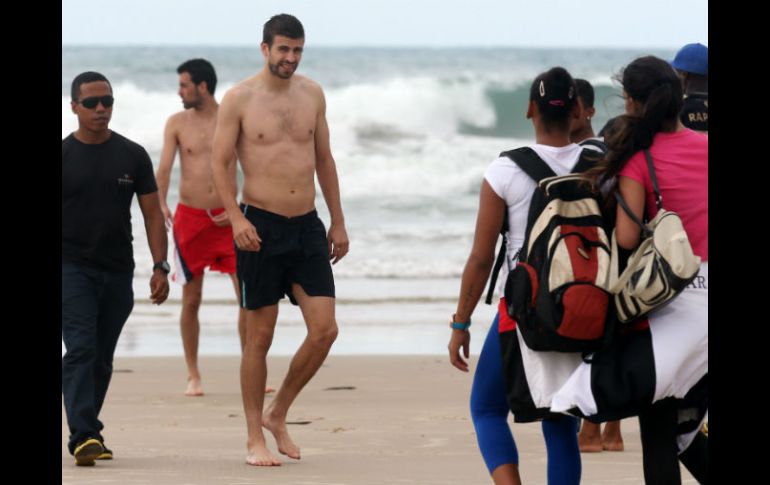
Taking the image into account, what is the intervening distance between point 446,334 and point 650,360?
788 centimetres

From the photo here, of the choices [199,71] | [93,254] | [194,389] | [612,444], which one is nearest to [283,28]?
[93,254]

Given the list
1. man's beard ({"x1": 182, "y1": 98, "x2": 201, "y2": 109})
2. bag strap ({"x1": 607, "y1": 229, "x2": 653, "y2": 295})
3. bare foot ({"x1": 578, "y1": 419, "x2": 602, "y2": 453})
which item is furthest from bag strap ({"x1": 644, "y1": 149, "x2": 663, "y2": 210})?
man's beard ({"x1": 182, "y1": 98, "x2": 201, "y2": 109})

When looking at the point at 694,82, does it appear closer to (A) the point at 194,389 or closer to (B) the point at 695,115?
(B) the point at 695,115

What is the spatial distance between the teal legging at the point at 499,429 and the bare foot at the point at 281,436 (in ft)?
6.32

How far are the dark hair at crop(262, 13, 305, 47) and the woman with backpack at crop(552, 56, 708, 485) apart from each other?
7.95ft

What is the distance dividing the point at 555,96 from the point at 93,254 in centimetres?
266

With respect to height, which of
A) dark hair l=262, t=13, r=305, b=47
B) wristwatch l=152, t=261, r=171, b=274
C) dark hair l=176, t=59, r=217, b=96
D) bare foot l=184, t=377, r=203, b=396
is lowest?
bare foot l=184, t=377, r=203, b=396

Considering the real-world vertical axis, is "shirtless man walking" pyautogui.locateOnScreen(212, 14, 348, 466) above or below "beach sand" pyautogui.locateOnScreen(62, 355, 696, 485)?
above

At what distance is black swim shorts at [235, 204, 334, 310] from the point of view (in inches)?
260

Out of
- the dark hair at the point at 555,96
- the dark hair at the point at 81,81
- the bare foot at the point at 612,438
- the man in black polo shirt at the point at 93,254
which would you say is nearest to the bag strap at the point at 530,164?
the dark hair at the point at 555,96

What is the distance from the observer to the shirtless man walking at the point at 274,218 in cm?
660

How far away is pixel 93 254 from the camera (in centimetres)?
664

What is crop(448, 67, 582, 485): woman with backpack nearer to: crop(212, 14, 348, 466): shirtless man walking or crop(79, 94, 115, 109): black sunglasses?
crop(212, 14, 348, 466): shirtless man walking

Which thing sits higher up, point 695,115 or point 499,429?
point 695,115
